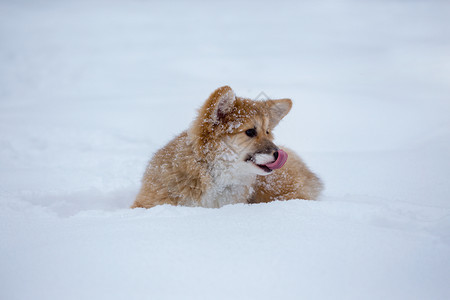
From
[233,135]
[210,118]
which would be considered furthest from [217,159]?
[210,118]

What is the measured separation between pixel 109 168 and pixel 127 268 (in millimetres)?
3784

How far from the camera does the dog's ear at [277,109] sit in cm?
379

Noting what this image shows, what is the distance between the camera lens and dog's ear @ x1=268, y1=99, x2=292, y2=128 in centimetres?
379

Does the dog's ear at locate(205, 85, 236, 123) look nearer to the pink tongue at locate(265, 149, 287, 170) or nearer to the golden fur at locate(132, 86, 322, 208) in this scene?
the golden fur at locate(132, 86, 322, 208)

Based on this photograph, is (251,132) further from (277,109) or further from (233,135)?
(277,109)

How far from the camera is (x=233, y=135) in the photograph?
330 cm

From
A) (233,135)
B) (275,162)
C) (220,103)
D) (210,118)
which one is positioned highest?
(220,103)

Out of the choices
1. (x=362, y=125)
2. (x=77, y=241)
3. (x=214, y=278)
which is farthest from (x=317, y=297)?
(x=362, y=125)

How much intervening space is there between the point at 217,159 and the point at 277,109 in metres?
0.99

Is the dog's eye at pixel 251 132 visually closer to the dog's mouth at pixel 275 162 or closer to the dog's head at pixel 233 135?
the dog's head at pixel 233 135

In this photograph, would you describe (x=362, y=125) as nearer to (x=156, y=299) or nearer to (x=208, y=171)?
(x=208, y=171)

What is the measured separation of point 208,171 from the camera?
3314 millimetres

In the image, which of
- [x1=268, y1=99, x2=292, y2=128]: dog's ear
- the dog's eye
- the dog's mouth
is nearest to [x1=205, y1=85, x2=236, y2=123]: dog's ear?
the dog's eye

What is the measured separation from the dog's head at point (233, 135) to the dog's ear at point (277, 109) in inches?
16.6
